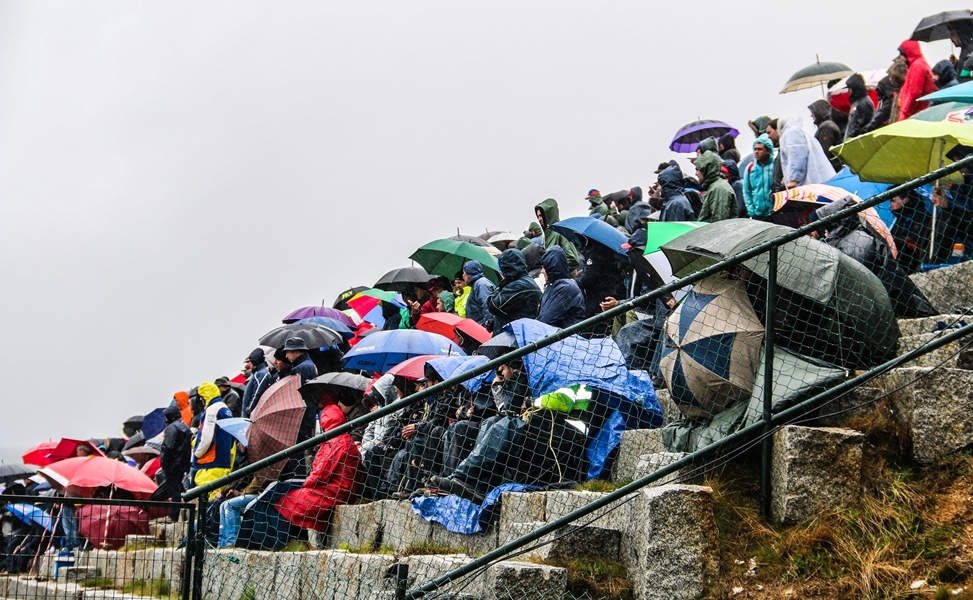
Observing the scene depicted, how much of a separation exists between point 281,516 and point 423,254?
21.3 feet

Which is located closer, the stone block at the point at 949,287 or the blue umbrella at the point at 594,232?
the stone block at the point at 949,287

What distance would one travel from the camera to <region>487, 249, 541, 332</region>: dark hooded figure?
1101 centimetres

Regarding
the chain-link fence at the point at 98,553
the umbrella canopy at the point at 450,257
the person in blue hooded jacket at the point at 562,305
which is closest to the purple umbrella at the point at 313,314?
the umbrella canopy at the point at 450,257

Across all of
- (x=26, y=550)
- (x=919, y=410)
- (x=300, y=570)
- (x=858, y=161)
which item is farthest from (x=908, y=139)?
(x=26, y=550)

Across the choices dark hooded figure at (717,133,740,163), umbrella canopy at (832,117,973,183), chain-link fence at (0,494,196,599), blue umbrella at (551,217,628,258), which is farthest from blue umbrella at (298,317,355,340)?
umbrella canopy at (832,117,973,183)

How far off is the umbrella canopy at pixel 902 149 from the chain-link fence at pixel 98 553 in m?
6.70

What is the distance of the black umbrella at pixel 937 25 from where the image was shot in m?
13.8

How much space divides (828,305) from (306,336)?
26.5ft

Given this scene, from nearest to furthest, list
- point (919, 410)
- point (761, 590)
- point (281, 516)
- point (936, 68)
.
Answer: point (761, 590), point (919, 410), point (281, 516), point (936, 68)

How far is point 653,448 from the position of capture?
763 centimetres

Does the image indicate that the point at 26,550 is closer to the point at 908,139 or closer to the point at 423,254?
the point at 423,254

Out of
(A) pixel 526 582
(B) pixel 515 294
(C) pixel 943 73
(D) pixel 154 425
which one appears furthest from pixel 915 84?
(D) pixel 154 425

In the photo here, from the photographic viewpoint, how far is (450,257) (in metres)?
16.0

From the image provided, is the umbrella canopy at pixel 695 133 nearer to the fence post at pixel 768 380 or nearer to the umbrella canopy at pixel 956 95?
the umbrella canopy at pixel 956 95
